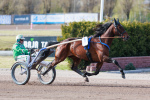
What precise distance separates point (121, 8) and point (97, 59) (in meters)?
37.0

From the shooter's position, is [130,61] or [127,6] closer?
[130,61]

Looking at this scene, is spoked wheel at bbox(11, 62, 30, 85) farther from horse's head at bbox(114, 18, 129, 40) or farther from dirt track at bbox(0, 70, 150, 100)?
horse's head at bbox(114, 18, 129, 40)

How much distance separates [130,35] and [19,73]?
607cm

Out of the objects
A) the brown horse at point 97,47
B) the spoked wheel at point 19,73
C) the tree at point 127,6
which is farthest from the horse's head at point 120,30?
the tree at point 127,6

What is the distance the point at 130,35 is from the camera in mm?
12703

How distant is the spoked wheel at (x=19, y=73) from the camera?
838cm

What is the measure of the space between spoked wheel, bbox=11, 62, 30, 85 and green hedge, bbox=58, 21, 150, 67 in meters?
3.44

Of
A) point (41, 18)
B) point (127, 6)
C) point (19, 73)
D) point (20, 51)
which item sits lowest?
point (19, 73)

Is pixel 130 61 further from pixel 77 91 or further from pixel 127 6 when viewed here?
pixel 127 6

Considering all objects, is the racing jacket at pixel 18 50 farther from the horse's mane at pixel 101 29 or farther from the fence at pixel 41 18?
the fence at pixel 41 18

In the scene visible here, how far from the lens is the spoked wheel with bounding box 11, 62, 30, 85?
8.38 m

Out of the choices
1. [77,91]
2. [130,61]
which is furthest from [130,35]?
[77,91]

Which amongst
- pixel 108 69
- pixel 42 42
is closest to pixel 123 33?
pixel 108 69

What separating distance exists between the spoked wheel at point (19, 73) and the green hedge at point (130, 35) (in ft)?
11.3
